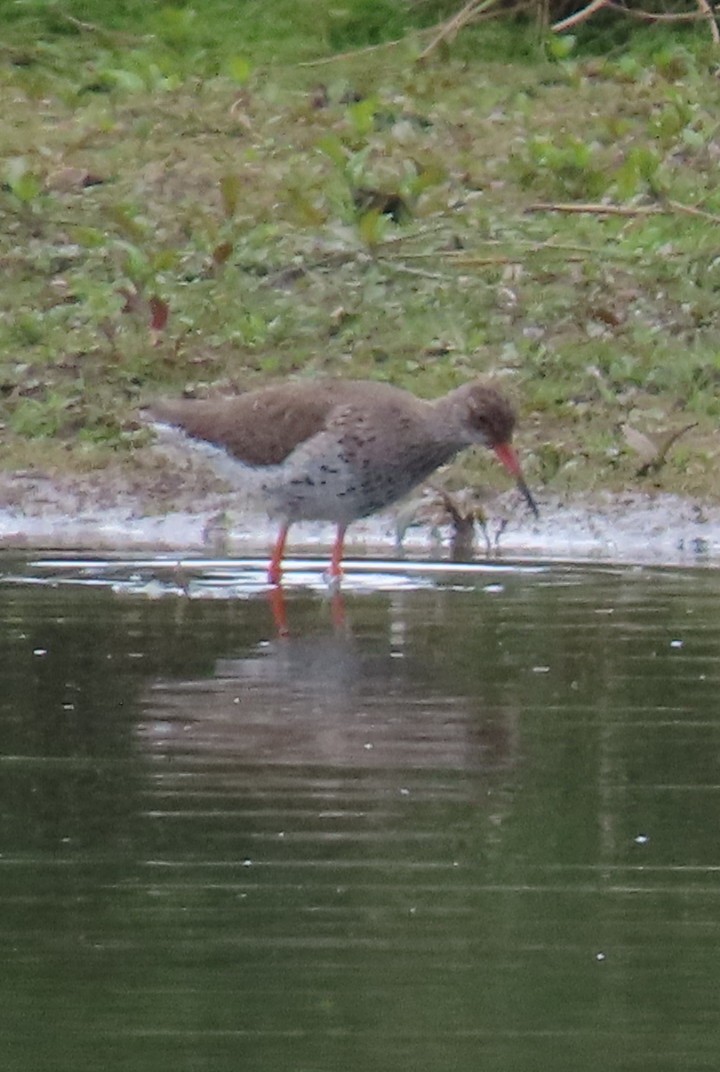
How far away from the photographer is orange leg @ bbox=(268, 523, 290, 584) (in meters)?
10.2

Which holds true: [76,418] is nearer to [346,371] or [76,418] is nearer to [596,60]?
[346,371]

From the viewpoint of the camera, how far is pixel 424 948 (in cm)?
541

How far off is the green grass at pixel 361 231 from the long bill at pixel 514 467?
654mm

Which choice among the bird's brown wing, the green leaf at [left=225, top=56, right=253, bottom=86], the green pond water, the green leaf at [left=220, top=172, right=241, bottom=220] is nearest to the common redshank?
the bird's brown wing

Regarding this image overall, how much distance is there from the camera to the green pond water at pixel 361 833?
498cm

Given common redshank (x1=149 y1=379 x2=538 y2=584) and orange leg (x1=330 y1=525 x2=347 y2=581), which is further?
common redshank (x1=149 y1=379 x2=538 y2=584)

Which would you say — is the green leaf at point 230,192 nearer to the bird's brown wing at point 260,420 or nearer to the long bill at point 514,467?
the bird's brown wing at point 260,420

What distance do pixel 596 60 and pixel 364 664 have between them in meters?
8.64

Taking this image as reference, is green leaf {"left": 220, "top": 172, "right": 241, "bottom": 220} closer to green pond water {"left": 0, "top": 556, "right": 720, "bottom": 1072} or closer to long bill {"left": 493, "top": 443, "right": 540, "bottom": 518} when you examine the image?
long bill {"left": 493, "top": 443, "right": 540, "bottom": 518}

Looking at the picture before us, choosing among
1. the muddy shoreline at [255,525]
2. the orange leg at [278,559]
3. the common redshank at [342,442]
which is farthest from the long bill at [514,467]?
the orange leg at [278,559]

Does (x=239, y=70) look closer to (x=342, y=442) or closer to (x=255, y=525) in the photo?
(x=255, y=525)

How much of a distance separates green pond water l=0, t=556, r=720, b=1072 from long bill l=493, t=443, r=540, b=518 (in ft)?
4.49

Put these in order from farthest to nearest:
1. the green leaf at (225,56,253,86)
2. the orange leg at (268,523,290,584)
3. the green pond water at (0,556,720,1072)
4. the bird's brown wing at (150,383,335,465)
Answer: the green leaf at (225,56,253,86) < the bird's brown wing at (150,383,335,465) < the orange leg at (268,523,290,584) < the green pond water at (0,556,720,1072)

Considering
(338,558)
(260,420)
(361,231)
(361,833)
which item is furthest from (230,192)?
(361,833)
